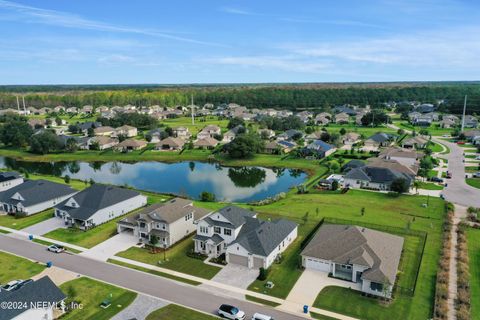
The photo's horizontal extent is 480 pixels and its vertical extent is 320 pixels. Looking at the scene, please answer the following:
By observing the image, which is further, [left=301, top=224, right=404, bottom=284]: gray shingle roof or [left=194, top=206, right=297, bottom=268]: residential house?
[left=194, top=206, right=297, bottom=268]: residential house

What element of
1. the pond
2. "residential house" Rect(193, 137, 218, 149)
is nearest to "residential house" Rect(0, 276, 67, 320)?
the pond

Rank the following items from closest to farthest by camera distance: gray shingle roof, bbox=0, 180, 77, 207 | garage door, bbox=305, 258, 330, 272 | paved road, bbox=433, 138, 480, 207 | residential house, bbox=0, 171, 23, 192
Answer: garage door, bbox=305, 258, 330, 272 < gray shingle roof, bbox=0, 180, 77, 207 < paved road, bbox=433, 138, 480, 207 < residential house, bbox=0, 171, 23, 192

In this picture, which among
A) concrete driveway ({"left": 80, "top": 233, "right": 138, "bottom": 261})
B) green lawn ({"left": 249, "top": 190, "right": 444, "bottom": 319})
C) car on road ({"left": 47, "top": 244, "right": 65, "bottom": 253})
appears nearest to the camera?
green lawn ({"left": 249, "top": 190, "right": 444, "bottom": 319})

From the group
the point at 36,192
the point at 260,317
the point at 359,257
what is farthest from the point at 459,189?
the point at 36,192

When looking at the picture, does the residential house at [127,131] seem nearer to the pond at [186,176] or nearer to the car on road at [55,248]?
the pond at [186,176]

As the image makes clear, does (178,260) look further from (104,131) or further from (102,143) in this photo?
(104,131)

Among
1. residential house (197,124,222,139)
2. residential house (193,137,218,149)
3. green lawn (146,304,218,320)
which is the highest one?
residential house (197,124,222,139)

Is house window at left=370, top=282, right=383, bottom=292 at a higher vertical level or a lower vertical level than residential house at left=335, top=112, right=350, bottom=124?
lower

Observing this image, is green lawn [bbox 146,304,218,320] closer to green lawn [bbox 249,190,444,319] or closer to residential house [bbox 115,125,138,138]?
green lawn [bbox 249,190,444,319]
